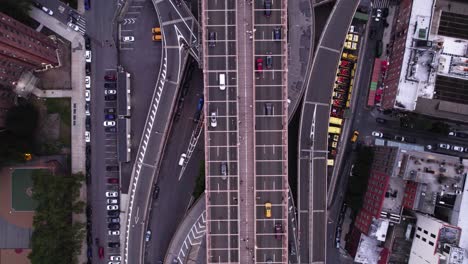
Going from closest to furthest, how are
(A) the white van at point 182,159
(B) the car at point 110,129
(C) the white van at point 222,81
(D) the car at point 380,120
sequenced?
(C) the white van at point 222,81
(A) the white van at point 182,159
(B) the car at point 110,129
(D) the car at point 380,120

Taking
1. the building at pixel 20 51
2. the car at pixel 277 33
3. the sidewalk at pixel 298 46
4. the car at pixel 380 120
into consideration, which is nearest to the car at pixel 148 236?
the sidewalk at pixel 298 46

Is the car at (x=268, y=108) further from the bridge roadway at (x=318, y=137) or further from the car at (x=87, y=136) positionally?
the car at (x=87, y=136)

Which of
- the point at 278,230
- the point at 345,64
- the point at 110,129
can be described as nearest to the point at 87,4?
the point at 110,129

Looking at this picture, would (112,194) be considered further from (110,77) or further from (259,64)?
(259,64)

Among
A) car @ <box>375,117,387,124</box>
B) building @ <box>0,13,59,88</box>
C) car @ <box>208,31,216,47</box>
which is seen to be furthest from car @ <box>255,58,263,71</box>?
building @ <box>0,13,59,88</box>

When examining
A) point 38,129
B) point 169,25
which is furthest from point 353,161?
point 38,129
